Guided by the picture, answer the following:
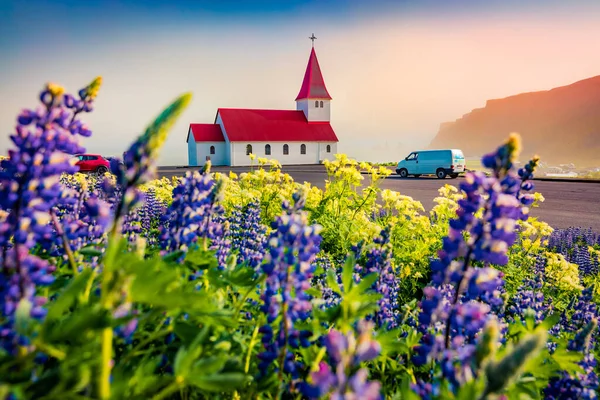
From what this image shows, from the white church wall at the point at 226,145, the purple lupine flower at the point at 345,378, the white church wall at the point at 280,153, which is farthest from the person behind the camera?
the white church wall at the point at 226,145

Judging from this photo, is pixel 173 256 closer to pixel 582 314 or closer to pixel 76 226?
pixel 76 226

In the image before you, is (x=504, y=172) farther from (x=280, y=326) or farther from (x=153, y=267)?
(x=153, y=267)

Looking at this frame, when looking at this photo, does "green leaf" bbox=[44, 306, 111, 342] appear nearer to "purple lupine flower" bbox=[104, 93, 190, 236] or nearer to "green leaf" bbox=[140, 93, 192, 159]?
"purple lupine flower" bbox=[104, 93, 190, 236]

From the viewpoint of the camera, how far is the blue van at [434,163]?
24984mm

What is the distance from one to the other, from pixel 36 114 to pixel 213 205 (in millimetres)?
952

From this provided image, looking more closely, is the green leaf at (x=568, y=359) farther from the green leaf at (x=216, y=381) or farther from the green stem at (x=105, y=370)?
the green stem at (x=105, y=370)

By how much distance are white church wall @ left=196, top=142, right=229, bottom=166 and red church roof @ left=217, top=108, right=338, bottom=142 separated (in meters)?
2.84

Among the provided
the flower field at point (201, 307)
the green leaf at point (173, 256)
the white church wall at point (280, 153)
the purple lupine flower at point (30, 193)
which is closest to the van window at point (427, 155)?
the white church wall at point (280, 153)

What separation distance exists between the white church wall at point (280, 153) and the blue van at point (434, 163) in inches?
827

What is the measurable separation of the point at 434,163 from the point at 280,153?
25.8 meters

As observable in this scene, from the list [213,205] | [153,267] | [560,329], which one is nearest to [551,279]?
[560,329]

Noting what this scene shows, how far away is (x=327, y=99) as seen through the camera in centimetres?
5191

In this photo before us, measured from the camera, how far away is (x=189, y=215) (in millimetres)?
1855

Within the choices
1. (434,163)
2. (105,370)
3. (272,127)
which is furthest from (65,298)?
(272,127)
